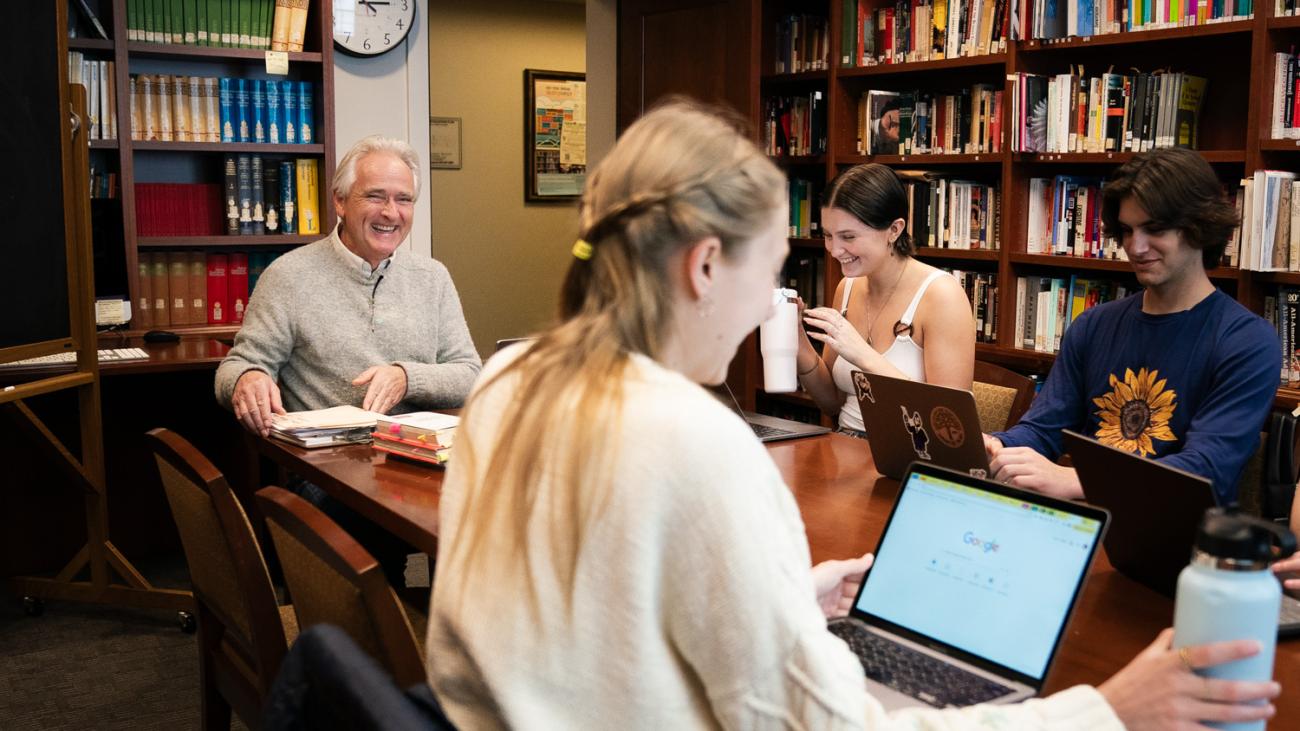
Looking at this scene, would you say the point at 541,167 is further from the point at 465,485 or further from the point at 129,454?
the point at 465,485

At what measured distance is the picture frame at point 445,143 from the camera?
7098mm

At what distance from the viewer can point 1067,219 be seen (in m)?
3.92

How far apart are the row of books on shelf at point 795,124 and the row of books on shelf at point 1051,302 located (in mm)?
1044

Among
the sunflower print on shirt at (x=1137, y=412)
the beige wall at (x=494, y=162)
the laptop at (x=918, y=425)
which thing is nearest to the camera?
the laptop at (x=918, y=425)

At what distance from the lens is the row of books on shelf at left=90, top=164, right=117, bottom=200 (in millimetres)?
4113

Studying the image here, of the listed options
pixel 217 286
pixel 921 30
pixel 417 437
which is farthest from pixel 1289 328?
pixel 217 286

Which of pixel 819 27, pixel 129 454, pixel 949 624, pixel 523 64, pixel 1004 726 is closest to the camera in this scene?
pixel 1004 726

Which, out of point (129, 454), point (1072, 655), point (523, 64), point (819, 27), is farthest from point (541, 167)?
point (1072, 655)

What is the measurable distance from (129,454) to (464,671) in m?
3.29

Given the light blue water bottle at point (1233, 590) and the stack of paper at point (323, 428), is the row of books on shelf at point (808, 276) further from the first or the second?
the light blue water bottle at point (1233, 590)

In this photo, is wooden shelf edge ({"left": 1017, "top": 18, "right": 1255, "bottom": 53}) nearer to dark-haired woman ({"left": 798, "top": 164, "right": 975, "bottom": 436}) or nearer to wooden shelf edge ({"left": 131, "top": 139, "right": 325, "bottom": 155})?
dark-haired woman ({"left": 798, "top": 164, "right": 975, "bottom": 436})

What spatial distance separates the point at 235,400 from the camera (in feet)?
8.79

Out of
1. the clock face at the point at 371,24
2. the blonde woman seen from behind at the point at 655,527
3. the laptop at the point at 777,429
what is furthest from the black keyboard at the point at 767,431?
the clock face at the point at 371,24

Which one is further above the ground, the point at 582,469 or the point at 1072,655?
the point at 582,469
